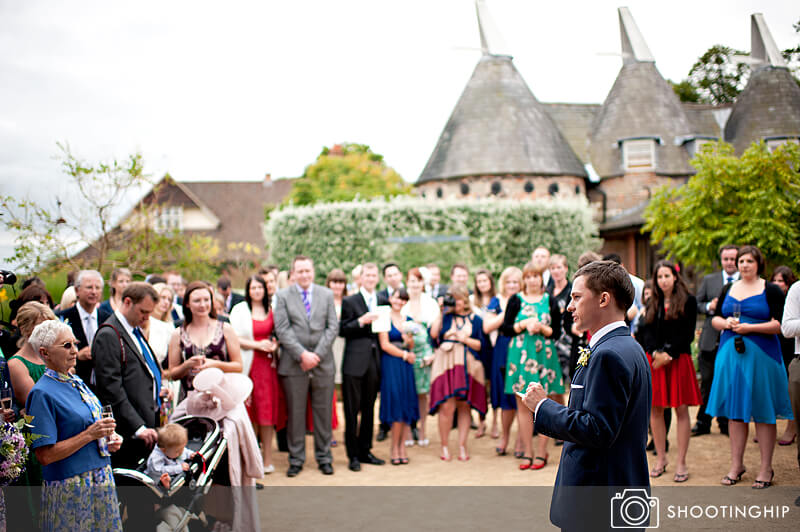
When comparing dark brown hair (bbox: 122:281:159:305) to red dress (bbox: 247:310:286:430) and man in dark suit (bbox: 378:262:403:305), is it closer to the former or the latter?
red dress (bbox: 247:310:286:430)

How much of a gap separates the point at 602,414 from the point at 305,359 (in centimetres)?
520

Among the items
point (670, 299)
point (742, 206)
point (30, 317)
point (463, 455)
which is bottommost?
point (463, 455)

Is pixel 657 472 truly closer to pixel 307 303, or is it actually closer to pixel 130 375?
pixel 307 303

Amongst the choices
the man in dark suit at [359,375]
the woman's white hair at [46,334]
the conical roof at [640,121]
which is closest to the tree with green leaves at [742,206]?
the man in dark suit at [359,375]

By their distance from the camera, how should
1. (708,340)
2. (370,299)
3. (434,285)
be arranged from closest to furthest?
(708,340) → (370,299) → (434,285)

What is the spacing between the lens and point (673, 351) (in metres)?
6.91

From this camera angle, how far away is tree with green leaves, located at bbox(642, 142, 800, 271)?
1142 cm

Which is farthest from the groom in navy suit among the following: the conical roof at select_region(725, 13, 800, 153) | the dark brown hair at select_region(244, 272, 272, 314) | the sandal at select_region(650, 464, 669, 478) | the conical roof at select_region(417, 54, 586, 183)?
the conical roof at select_region(725, 13, 800, 153)

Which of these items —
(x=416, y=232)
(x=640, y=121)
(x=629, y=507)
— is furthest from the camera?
(x=640, y=121)

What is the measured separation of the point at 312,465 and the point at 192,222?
3920 cm

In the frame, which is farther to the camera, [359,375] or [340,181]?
[340,181]

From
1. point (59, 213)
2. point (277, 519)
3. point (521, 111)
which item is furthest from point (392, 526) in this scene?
point (521, 111)

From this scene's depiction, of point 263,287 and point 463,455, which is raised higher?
point 263,287

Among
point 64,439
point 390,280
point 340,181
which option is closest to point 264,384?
point 390,280
